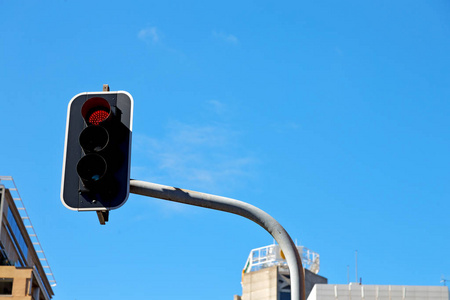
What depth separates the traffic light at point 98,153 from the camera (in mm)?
8773

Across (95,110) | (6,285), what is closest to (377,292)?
(6,285)

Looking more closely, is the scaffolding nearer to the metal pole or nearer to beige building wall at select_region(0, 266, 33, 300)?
beige building wall at select_region(0, 266, 33, 300)

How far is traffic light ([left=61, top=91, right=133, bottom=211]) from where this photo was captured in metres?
8.77

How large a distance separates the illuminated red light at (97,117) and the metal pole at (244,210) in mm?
721

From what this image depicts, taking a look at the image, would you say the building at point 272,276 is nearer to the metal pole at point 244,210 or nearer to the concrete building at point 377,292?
the concrete building at point 377,292

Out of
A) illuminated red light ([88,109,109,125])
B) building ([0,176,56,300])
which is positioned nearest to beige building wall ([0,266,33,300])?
building ([0,176,56,300])

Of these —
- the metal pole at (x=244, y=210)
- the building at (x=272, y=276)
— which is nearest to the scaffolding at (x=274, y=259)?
the building at (x=272, y=276)

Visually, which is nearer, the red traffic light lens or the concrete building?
→ the red traffic light lens

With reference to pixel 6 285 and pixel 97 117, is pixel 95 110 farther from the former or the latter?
pixel 6 285

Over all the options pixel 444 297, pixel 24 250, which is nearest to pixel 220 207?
pixel 444 297

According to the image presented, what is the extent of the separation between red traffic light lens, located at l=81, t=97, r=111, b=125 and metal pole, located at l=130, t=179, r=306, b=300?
A: 74 centimetres

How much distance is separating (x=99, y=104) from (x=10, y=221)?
236 ft

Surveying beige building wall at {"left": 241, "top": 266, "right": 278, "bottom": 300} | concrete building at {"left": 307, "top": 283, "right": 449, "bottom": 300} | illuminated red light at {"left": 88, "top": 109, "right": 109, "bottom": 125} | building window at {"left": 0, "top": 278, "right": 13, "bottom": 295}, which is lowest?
illuminated red light at {"left": 88, "top": 109, "right": 109, "bottom": 125}

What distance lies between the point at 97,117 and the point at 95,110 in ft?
0.30
